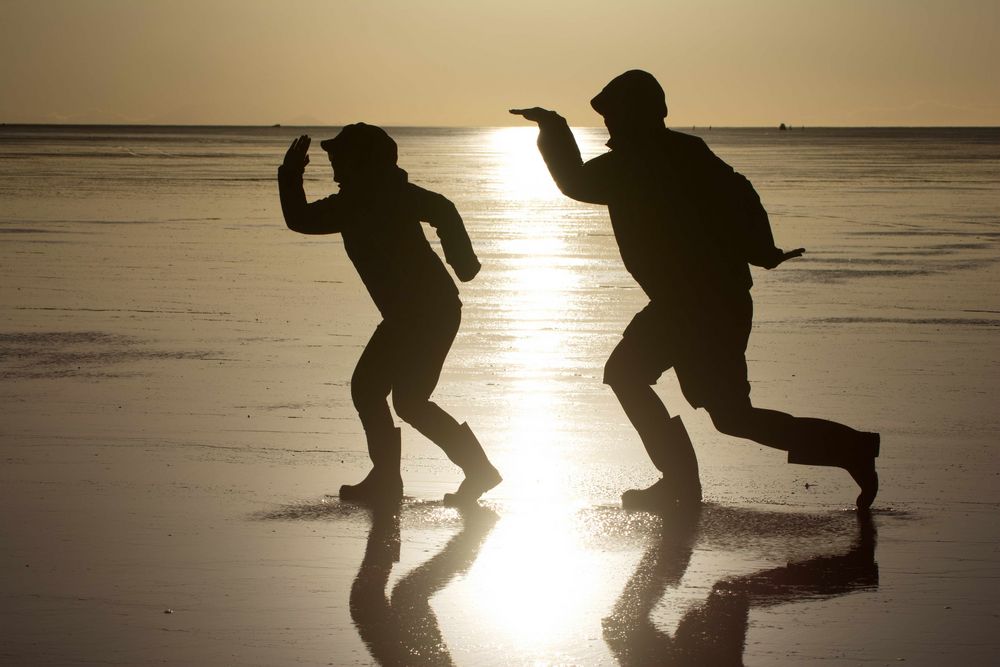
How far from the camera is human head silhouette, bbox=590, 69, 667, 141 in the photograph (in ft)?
20.8

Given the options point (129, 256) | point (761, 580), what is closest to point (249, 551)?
point (761, 580)

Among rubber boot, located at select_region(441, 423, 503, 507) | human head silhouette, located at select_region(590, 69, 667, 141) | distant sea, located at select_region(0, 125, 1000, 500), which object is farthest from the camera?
distant sea, located at select_region(0, 125, 1000, 500)

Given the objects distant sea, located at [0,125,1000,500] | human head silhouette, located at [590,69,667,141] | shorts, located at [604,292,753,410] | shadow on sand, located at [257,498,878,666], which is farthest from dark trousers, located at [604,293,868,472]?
human head silhouette, located at [590,69,667,141]

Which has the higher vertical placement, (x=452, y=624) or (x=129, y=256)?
(x=129, y=256)

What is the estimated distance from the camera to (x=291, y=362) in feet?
33.1

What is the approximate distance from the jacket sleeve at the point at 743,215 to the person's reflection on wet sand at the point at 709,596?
3.73 ft

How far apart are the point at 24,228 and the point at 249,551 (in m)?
17.6

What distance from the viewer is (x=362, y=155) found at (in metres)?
6.57

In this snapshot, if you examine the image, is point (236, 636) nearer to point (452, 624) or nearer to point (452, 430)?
point (452, 624)

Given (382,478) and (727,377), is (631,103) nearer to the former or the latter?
(727,377)

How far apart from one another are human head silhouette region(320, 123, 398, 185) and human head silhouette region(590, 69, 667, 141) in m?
0.94

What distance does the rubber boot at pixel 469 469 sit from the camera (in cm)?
645

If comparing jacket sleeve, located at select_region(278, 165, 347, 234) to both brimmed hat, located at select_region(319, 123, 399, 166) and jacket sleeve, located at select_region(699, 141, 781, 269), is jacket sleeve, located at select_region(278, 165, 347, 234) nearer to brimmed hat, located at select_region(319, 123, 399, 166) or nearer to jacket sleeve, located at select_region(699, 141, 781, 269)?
brimmed hat, located at select_region(319, 123, 399, 166)

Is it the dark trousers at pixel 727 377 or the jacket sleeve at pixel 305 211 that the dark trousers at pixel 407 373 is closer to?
the jacket sleeve at pixel 305 211
